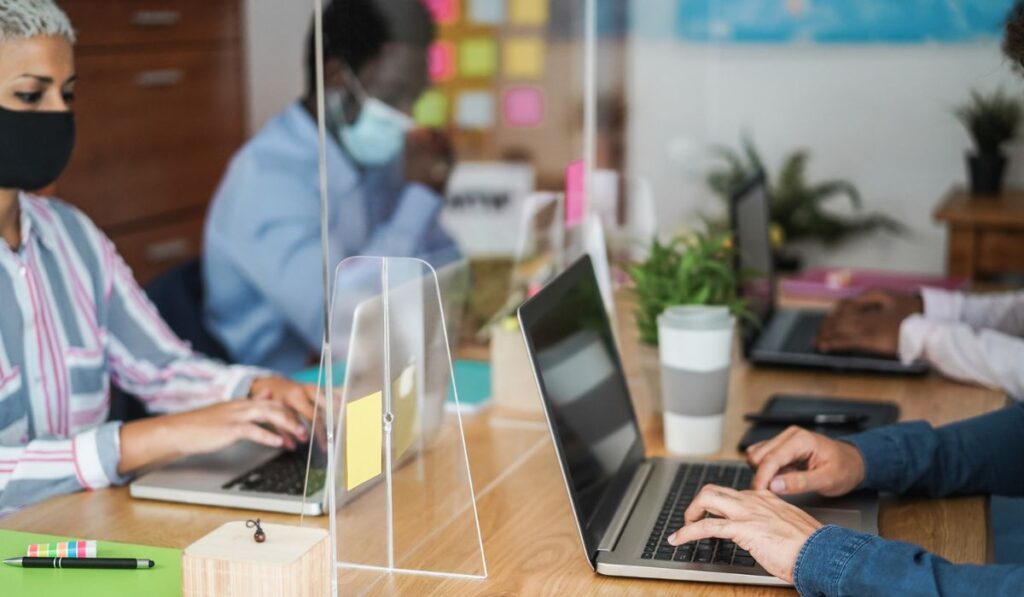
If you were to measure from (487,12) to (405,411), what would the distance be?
1.55m

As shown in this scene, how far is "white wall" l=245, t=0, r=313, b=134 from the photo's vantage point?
2188mm

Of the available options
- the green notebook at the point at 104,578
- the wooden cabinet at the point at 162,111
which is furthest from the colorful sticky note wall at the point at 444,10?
the green notebook at the point at 104,578

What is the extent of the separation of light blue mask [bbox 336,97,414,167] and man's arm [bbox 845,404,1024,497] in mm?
1201

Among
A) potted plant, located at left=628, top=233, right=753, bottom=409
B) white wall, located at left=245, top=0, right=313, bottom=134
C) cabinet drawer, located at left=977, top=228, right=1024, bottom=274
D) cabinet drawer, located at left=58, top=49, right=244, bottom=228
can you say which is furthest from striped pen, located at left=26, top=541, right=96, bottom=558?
cabinet drawer, located at left=977, top=228, right=1024, bottom=274

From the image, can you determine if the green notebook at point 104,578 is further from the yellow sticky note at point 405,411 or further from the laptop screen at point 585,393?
the laptop screen at point 585,393

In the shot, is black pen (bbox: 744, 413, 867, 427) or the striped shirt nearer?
the striped shirt

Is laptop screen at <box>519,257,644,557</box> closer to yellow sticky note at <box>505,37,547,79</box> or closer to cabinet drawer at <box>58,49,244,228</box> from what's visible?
yellow sticky note at <box>505,37,547,79</box>

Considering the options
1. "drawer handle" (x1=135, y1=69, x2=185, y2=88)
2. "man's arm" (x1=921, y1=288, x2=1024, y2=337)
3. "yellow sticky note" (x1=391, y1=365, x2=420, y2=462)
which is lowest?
"man's arm" (x1=921, y1=288, x2=1024, y2=337)

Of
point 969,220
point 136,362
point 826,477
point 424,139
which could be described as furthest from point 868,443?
point 969,220

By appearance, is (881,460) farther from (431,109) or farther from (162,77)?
(162,77)

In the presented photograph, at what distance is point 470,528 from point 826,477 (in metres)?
0.43

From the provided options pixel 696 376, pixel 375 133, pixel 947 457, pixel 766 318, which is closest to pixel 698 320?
pixel 696 376

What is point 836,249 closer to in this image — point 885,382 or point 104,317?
point 885,382

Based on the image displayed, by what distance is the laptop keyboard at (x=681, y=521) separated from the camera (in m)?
1.28
